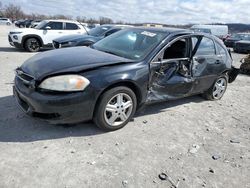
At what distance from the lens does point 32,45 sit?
39.4 feet

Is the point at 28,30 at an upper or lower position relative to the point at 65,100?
upper

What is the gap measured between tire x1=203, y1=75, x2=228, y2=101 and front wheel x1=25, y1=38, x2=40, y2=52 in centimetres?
893

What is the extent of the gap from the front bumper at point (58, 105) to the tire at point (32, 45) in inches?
354

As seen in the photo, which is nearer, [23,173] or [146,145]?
[23,173]

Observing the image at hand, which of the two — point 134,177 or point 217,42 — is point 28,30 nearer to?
point 217,42

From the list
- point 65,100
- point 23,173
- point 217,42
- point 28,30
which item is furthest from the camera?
point 28,30

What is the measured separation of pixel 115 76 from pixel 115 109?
531 millimetres

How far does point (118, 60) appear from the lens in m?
3.98

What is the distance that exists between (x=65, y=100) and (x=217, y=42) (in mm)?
3892

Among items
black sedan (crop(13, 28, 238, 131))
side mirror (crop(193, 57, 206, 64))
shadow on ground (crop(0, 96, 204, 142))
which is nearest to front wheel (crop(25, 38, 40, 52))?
black sedan (crop(13, 28, 238, 131))

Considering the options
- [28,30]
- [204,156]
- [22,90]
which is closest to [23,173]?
[22,90]

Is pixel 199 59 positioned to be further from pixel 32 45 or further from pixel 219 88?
pixel 32 45

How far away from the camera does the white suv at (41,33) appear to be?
38.6 feet

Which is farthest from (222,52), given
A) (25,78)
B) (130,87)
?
(25,78)
